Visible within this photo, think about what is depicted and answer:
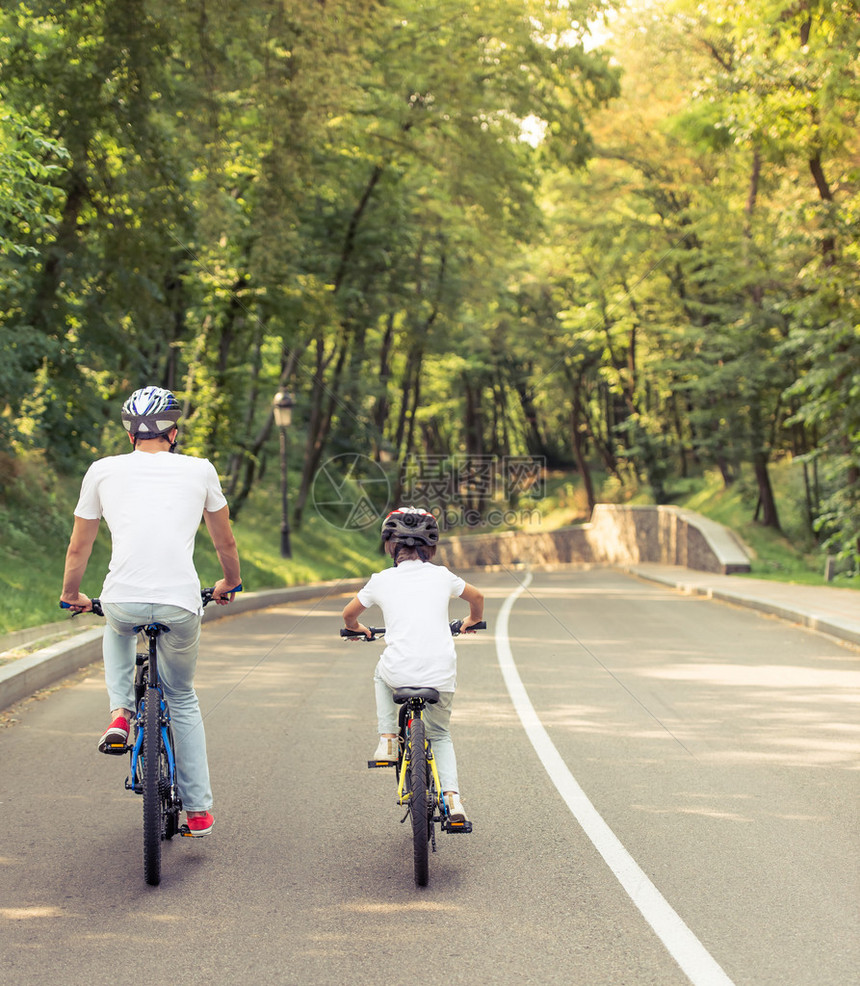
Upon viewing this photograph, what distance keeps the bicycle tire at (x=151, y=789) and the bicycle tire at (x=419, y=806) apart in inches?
43.8

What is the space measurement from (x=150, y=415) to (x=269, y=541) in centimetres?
2671

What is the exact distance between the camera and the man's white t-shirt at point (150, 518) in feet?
16.4

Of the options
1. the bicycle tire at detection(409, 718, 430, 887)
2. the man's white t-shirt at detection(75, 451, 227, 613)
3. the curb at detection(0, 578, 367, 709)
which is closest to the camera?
the bicycle tire at detection(409, 718, 430, 887)

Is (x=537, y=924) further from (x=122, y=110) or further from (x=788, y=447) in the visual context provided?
(x=788, y=447)

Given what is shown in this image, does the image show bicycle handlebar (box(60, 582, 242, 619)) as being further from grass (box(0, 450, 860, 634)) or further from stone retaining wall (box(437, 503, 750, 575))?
stone retaining wall (box(437, 503, 750, 575))

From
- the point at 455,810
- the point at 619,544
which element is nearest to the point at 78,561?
the point at 455,810

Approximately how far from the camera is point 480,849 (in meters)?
5.47

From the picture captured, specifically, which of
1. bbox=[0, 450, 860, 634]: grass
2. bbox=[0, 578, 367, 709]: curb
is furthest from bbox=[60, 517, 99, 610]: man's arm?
bbox=[0, 450, 860, 634]: grass

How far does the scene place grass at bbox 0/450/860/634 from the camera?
15.3 meters

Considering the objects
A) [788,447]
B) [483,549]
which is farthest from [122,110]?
[483,549]

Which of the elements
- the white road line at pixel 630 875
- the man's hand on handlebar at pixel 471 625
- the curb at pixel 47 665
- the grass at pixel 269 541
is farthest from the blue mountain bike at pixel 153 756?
the grass at pixel 269 541

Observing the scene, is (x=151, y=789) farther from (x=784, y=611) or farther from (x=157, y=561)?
(x=784, y=611)

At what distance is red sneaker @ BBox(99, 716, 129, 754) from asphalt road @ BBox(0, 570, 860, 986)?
0.57 meters

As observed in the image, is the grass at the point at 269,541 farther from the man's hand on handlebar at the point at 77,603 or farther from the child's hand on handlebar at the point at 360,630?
the child's hand on handlebar at the point at 360,630
